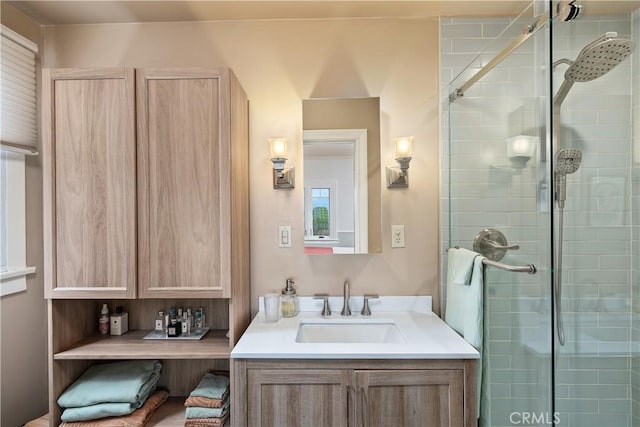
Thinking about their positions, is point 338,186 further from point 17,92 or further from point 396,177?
point 17,92

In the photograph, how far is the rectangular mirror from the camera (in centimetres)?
184

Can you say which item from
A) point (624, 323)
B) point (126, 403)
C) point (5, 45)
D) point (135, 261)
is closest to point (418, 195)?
point (624, 323)

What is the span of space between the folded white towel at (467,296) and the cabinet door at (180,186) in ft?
3.44

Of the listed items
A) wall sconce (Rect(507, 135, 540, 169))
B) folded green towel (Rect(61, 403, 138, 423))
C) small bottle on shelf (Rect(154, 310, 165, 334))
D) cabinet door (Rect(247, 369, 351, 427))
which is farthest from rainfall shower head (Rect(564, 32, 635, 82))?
folded green towel (Rect(61, 403, 138, 423))

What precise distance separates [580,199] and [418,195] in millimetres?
776

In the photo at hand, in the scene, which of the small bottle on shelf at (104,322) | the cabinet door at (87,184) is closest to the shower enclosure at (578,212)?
the cabinet door at (87,184)

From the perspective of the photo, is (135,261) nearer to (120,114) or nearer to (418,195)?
(120,114)

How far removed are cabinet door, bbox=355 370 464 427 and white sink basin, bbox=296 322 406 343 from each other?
1.20ft

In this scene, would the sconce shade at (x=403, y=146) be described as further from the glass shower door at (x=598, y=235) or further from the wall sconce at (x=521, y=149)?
the glass shower door at (x=598, y=235)

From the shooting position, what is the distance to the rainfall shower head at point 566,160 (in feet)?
3.90

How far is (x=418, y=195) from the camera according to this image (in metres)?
1.89

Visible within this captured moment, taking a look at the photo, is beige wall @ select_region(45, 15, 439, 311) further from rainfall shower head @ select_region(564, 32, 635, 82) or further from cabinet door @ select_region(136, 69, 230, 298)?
rainfall shower head @ select_region(564, 32, 635, 82)

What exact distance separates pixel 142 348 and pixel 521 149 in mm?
1794

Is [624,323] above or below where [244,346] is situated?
above
